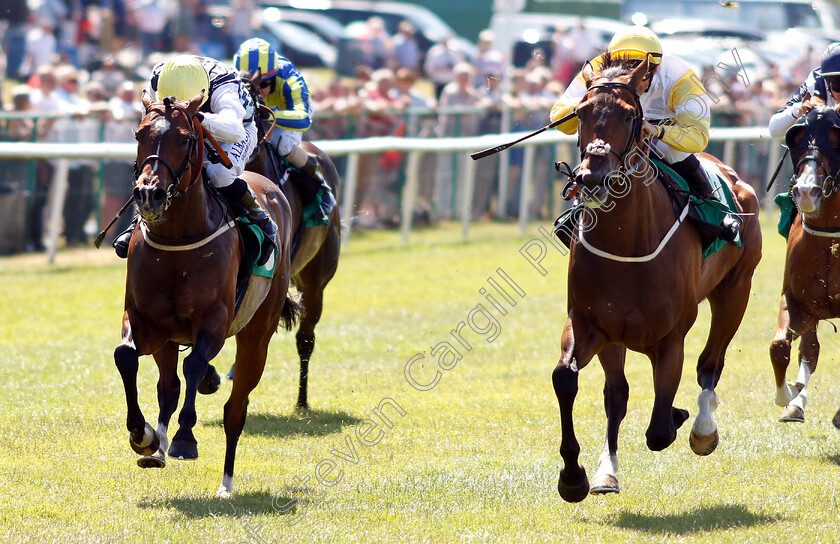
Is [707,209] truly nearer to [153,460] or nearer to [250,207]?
[250,207]

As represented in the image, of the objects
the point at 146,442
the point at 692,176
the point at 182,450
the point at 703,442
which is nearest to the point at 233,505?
the point at 182,450

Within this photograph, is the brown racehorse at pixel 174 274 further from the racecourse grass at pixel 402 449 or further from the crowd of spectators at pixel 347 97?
the crowd of spectators at pixel 347 97

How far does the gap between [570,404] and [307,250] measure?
296cm

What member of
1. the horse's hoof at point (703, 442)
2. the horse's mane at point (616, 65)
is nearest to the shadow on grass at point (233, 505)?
the horse's hoof at point (703, 442)

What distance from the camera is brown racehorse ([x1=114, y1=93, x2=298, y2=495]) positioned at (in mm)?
5191

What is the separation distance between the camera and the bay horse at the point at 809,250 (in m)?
6.22

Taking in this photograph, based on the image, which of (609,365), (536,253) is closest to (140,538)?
(609,365)

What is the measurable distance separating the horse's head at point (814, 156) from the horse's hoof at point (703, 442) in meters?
1.31

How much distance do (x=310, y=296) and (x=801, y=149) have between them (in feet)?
11.3

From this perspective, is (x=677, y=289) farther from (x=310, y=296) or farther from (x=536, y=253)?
(x=536, y=253)

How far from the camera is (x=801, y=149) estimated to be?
6.36m

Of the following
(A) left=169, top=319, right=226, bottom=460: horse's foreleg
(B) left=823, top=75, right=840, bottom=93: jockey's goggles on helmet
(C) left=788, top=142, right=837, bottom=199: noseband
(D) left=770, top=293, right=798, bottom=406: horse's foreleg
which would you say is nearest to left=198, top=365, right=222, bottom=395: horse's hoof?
(A) left=169, top=319, right=226, bottom=460: horse's foreleg

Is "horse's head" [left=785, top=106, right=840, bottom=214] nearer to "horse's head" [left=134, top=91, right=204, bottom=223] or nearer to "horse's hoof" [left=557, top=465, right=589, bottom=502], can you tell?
"horse's hoof" [left=557, top=465, right=589, bottom=502]

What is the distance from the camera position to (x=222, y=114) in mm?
5707
